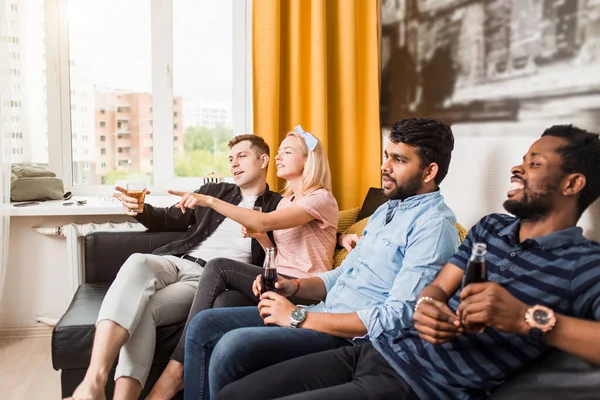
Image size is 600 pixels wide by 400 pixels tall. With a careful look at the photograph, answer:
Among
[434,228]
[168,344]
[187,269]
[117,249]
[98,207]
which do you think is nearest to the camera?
[434,228]

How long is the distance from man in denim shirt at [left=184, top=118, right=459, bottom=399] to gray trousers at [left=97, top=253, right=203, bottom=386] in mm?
494

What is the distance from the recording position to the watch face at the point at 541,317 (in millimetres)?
1036

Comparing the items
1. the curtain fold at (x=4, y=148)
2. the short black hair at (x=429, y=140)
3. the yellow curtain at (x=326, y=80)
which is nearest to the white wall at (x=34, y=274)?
the curtain fold at (x=4, y=148)

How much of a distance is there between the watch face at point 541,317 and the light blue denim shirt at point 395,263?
401mm

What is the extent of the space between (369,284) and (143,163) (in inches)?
86.3

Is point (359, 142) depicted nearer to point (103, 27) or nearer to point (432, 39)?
point (432, 39)

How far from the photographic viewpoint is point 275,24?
9.92 feet

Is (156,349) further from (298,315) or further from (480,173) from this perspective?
(480,173)

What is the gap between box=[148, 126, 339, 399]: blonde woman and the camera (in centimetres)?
211

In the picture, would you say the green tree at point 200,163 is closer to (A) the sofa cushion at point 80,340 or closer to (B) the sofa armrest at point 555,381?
(A) the sofa cushion at point 80,340

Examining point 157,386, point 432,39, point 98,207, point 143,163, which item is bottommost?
point 157,386

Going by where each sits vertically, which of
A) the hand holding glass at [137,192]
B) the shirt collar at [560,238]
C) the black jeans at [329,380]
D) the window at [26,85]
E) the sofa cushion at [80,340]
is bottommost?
the sofa cushion at [80,340]

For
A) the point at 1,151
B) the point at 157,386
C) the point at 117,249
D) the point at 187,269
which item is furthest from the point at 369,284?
the point at 1,151

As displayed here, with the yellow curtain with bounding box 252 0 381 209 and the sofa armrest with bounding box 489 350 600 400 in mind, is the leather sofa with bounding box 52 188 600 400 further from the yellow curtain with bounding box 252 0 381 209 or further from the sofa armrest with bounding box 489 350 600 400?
the yellow curtain with bounding box 252 0 381 209
